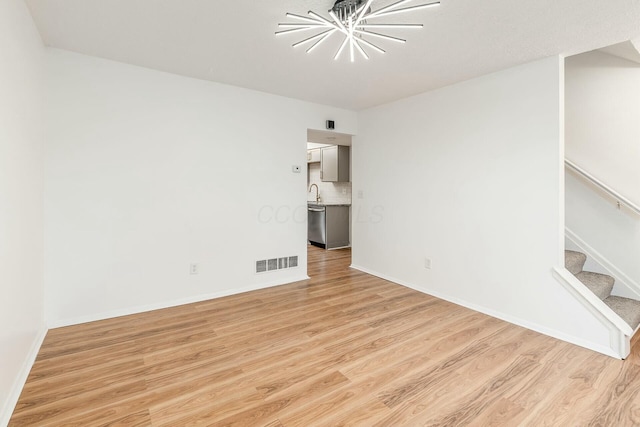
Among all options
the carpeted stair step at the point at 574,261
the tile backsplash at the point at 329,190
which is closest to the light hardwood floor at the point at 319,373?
the carpeted stair step at the point at 574,261

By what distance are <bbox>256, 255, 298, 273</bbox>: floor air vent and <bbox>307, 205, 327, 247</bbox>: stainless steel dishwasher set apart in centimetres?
216

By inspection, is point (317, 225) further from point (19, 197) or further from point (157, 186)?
point (19, 197)

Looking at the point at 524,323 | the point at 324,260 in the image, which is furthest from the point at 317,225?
the point at 524,323

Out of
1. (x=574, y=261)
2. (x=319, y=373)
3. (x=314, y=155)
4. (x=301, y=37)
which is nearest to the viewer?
(x=319, y=373)

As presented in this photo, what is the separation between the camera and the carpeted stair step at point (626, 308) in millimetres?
2650

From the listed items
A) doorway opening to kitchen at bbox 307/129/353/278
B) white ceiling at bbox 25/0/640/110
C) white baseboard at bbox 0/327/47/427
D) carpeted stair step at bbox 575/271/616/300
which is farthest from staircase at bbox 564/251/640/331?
white baseboard at bbox 0/327/47/427

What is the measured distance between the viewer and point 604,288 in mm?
2881

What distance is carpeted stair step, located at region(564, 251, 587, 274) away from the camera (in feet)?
9.93

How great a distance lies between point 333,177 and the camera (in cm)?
643

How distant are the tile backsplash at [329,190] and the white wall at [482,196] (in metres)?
2.24

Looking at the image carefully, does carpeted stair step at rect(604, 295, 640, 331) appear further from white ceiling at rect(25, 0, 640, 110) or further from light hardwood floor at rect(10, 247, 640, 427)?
white ceiling at rect(25, 0, 640, 110)

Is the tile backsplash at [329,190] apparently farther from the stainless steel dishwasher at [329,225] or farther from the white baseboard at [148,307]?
the white baseboard at [148,307]

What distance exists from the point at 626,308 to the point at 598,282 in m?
0.29

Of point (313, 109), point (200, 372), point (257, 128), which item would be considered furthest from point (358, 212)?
point (200, 372)
